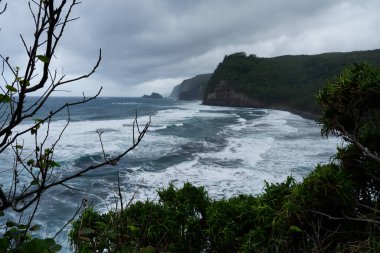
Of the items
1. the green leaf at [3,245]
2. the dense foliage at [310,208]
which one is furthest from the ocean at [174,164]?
the green leaf at [3,245]

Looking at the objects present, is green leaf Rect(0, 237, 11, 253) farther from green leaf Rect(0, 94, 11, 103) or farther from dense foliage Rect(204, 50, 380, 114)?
dense foliage Rect(204, 50, 380, 114)

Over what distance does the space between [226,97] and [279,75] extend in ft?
68.2

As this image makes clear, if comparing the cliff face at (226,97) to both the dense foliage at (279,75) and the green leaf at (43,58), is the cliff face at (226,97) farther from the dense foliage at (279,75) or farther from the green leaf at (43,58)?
the green leaf at (43,58)

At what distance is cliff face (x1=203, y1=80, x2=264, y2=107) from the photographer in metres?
97.2

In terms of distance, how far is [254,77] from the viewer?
10606 cm

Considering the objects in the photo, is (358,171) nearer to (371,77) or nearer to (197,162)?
(371,77)

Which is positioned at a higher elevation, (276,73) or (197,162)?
(276,73)

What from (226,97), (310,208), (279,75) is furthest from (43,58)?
(279,75)

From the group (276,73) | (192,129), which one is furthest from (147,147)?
(276,73)

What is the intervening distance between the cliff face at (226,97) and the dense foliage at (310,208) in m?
88.0

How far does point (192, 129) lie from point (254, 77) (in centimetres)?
7273

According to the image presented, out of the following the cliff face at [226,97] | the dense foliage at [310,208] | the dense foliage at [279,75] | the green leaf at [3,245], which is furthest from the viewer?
the cliff face at [226,97]

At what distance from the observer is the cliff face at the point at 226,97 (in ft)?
319

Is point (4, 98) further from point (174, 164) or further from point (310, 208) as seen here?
point (174, 164)
